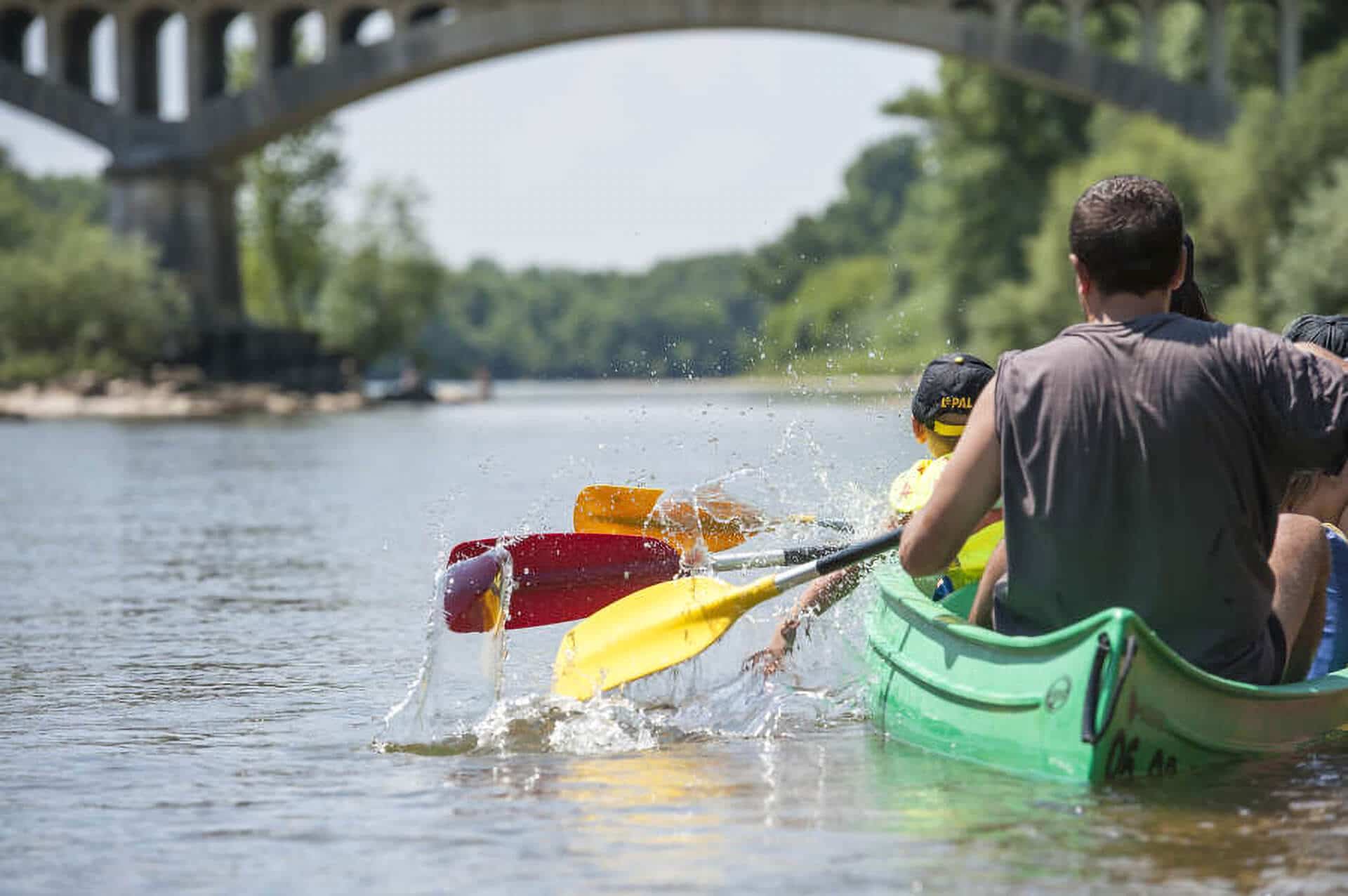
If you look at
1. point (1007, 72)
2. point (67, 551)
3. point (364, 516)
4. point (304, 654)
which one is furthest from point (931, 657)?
point (1007, 72)

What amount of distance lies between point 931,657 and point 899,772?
290mm

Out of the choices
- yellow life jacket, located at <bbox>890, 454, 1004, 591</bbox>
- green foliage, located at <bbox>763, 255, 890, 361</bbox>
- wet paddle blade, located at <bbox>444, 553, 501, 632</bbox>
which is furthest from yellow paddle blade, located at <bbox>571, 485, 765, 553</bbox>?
green foliage, located at <bbox>763, 255, 890, 361</bbox>

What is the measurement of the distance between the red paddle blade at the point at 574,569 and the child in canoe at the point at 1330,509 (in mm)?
1976

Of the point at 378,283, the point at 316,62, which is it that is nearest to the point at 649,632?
the point at 316,62

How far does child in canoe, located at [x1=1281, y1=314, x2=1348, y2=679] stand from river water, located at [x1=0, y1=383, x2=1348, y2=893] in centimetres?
28

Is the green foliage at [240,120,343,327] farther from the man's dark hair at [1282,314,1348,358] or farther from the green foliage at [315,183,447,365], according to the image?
the man's dark hair at [1282,314,1348,358]

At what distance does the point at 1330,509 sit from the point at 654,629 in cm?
188

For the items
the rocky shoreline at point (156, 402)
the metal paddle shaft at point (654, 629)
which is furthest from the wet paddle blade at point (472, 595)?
the rocky shoreline at point (156, 402)

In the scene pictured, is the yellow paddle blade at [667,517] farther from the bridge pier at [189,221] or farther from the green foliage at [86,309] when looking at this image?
the bridge pier at [189,221]

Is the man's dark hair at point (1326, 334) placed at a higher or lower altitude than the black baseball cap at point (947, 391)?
higher

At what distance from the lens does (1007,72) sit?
41.9 metres

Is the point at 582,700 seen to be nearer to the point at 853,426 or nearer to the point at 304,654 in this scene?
the point at 304,654

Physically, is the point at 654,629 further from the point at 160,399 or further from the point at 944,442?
the point at 160,399

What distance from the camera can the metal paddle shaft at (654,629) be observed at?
5742 mm
